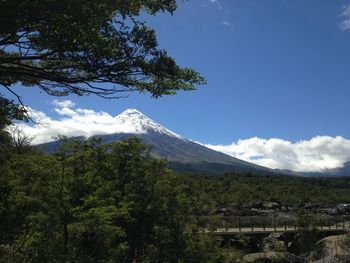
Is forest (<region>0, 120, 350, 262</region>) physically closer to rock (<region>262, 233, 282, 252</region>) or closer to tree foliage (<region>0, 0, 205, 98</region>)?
tree foliage (<region>0, 0, 205, 98</region>)

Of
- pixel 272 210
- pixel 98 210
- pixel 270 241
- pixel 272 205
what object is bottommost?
pixel 270 241

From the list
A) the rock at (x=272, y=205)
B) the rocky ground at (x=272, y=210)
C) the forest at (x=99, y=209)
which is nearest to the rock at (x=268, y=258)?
the forest at (x=99, y=209)

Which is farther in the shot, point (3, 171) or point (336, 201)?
point (336, 201)

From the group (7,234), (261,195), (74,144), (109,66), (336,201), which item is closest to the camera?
(109,66)

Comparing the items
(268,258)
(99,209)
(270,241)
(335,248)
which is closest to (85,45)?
(99,209)

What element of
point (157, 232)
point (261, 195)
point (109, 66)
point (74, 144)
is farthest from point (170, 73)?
point (261, 195)

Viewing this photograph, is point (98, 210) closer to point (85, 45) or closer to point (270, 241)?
point (85, 45)

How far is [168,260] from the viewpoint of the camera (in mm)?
14703

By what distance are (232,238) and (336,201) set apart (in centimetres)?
4171

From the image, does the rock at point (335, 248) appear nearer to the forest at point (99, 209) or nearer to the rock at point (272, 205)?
the forest at point (99, 209)

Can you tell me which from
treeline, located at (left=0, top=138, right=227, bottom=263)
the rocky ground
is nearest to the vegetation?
treeline, located at (left=0, top=138, right=227, bottom=263)

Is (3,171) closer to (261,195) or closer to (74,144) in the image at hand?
(74,144)

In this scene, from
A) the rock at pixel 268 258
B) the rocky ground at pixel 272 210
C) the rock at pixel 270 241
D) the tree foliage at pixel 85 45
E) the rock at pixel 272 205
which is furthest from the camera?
the rock at pixel 272 205

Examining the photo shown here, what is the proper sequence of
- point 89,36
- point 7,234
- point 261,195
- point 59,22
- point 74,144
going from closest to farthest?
point 89,36, point 59,22, point 74,144, point 7,234, point 261,195
